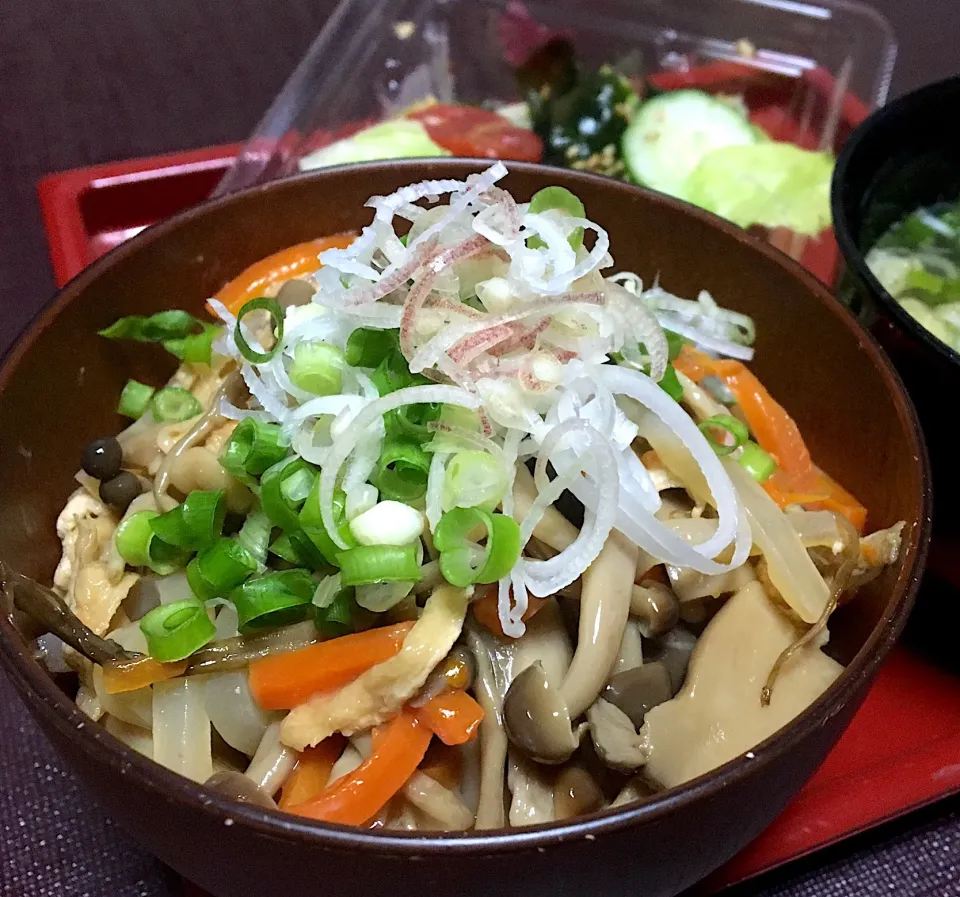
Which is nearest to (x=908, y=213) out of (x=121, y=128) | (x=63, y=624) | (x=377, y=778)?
(x=377, y=778)

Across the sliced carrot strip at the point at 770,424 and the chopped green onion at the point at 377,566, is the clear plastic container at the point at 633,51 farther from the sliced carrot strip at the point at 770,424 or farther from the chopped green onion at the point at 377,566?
the chopped green onion at the point at 377,566

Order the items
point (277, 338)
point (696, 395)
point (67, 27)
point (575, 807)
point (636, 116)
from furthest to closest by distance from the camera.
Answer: point (67, 27) < point (636, 116) < point (696, 395) < point (277, 338) < point (575, 807)

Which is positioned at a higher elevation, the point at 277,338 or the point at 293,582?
the point at 277,338

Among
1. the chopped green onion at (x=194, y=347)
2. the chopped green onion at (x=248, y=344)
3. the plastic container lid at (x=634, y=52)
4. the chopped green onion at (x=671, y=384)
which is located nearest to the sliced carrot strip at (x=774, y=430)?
the chopped green onion at (x=671, y=384)

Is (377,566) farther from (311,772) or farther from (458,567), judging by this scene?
(311,772)

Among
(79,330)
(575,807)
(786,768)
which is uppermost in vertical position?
(79,330)

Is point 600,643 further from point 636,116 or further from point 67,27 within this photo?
point 67,27

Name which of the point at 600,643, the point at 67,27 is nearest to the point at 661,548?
the point at 600,643
